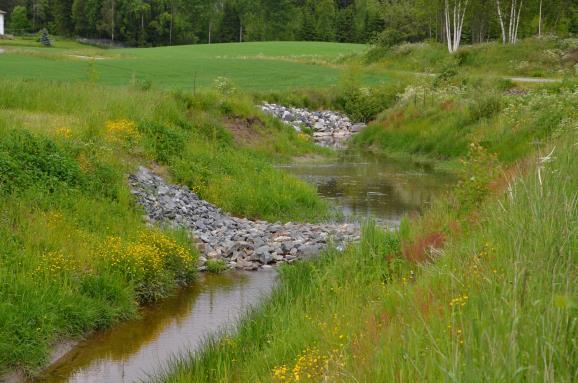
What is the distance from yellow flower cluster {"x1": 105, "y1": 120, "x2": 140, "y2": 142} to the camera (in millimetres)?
18453

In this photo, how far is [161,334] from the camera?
1085 centimetres

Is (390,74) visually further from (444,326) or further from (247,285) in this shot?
(444,326)

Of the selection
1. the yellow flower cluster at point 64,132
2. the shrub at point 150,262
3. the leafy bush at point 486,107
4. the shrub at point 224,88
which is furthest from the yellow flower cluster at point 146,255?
the leafy bush at point 486,107

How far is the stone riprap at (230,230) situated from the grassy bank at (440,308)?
255 cm

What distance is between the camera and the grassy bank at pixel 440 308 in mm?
4297

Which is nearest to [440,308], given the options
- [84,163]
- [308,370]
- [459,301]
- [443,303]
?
[443,303]

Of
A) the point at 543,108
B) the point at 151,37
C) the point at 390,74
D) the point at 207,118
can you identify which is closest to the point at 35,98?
the point at 207,118

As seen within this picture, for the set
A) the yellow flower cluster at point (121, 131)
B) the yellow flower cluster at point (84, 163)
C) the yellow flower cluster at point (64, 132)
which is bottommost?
the yellow flower cluster at point (84, 163)

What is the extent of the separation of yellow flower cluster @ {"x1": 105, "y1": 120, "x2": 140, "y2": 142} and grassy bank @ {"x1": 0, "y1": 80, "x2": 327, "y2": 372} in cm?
4

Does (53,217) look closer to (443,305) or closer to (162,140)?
(162,140)

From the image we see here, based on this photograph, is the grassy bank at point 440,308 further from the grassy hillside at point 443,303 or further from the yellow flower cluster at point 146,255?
the yellow flower cluster at point 146,255

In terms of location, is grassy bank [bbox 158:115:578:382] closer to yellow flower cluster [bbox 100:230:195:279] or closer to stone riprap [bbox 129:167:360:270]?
yellow flower cluster [bbox 100:230:195:279]

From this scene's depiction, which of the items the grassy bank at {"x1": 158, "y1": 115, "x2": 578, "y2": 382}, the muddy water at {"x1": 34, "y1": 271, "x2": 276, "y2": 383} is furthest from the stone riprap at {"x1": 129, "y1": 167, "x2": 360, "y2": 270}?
the grassy bank at {"x1": 158, "y1": 115, "x2": 578, "y2": 382}

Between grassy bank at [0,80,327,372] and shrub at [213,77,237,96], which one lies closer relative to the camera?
grassy bank at [0,80,327,372]
